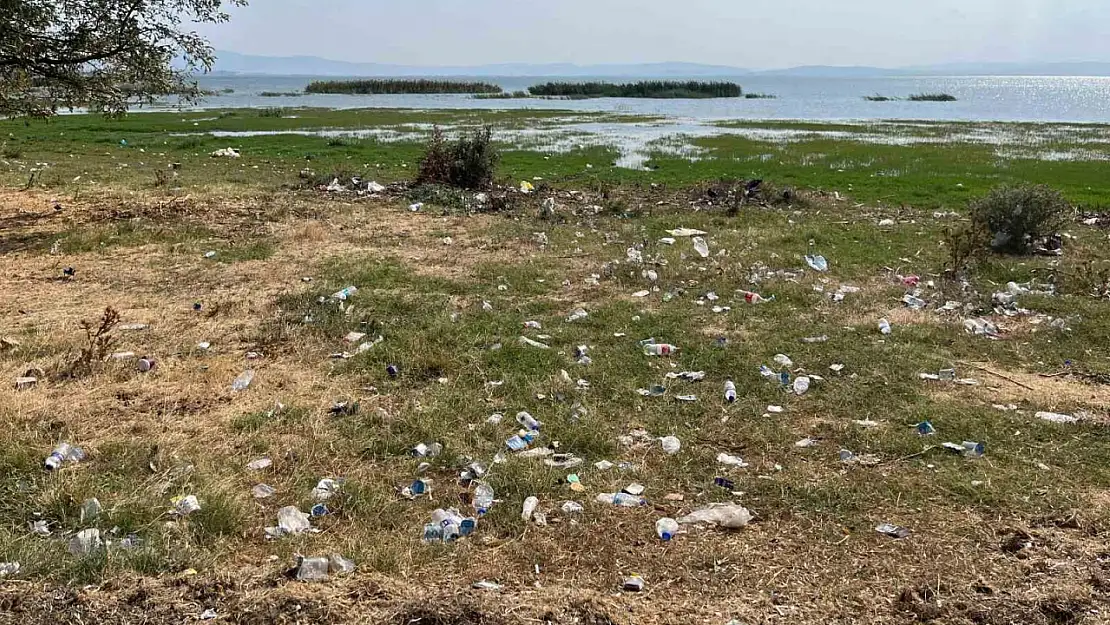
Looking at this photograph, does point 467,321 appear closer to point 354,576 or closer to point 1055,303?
point 354,576

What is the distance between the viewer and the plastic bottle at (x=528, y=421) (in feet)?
16.8

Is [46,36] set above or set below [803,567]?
above

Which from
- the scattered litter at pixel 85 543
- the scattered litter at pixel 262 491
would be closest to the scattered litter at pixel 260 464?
the scattered litter at pixel 262 491

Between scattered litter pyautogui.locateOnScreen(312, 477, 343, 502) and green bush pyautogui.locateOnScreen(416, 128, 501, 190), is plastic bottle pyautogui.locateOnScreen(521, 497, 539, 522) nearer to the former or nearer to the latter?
scattered litter pyautogui.locateOnScreen(312, 477, 343, 502)

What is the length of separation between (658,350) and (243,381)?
347 centimetres

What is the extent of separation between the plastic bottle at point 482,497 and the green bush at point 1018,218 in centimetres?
917

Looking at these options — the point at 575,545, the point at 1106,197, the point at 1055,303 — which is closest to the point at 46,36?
the point at 575,545

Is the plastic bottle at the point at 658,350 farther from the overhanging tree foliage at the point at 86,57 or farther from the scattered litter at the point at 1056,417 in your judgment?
the overhanging tree foliage at the point at 86,57

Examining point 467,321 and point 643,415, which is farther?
point 467,321

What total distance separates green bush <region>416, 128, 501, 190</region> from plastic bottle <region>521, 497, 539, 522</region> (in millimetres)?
12136

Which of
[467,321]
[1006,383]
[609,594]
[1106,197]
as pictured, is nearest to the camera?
[609,594]

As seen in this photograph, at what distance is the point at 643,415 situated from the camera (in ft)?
17.6

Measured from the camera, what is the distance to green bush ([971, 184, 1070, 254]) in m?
10.6

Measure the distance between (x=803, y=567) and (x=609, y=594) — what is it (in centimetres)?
98
